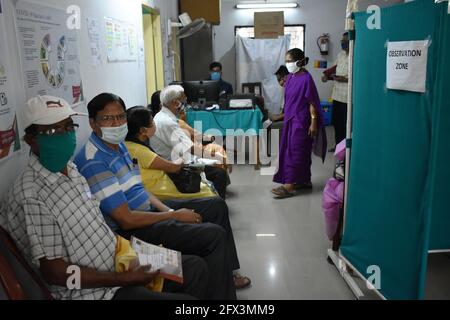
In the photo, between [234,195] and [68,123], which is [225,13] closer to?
[234,195]

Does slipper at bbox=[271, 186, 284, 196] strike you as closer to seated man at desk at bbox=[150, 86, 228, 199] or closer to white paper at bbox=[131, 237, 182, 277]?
seated man at desk at bbox=[150, 86, 228, 199]

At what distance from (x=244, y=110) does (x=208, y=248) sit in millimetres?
2860

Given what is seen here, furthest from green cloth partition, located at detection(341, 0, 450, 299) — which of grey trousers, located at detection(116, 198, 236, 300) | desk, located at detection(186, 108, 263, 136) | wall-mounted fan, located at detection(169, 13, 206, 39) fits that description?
wall-mounted fan, located at detection(169, 13, 206, 39)

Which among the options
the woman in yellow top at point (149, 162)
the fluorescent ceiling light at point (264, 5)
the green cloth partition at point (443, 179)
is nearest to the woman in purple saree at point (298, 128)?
the green cloth partition at point (443, 179)

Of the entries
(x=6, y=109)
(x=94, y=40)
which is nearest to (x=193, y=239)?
(x=6, y=109)

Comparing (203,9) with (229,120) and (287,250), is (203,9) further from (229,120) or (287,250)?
(287,250)

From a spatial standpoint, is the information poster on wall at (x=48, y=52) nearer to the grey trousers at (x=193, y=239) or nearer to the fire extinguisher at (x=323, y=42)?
the grey trousers at (x=193, y=239)

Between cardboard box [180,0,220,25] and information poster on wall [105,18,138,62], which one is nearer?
information poster on wall [105,18,138,62]

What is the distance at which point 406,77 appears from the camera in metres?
1.76

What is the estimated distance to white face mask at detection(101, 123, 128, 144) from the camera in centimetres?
190

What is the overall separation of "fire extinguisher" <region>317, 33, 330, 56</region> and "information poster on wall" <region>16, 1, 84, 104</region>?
5.97 metres

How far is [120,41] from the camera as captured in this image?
122 inches

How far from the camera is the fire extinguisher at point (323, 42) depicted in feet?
24.3

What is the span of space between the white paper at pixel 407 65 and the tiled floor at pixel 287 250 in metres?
1.22
